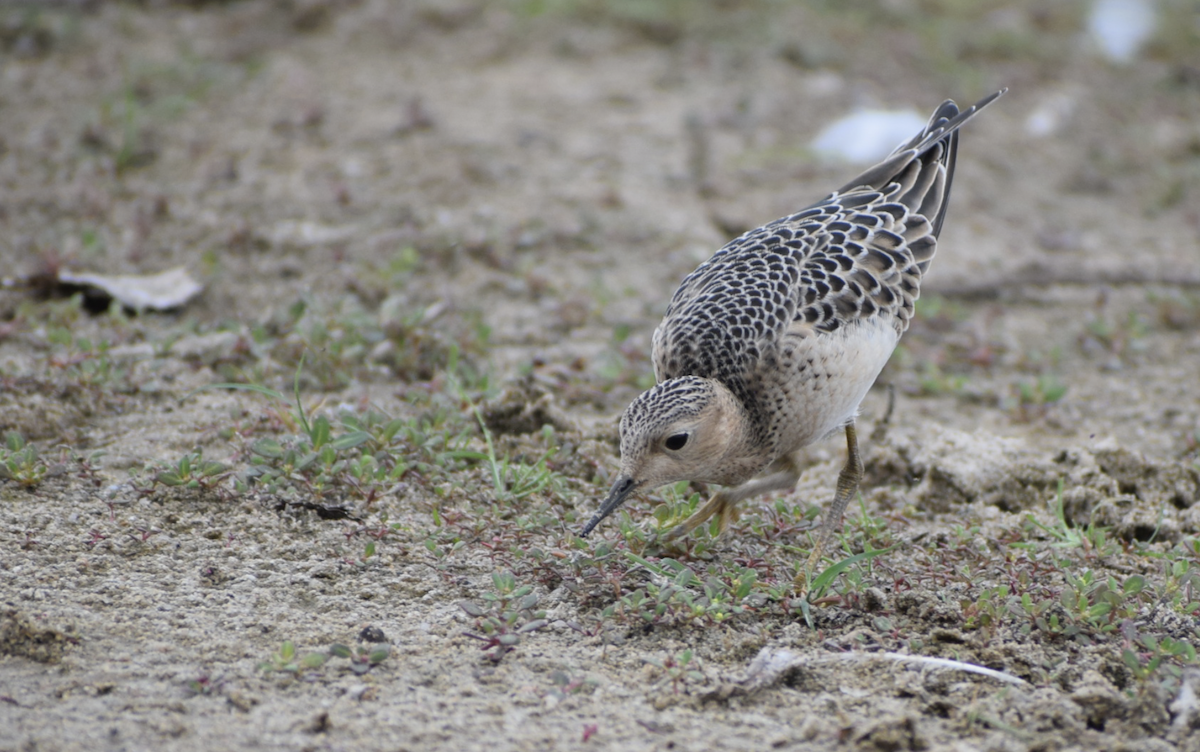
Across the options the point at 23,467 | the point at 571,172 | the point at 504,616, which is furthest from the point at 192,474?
the point at 571,172

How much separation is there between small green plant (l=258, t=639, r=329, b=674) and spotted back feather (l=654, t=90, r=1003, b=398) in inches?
73.7

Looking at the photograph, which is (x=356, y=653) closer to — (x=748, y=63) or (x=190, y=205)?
(x=190, y=205)

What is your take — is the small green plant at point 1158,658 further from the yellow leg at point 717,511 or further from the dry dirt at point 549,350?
the yellow leg at point 717,511

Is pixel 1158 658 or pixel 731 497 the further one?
pixel 731 497

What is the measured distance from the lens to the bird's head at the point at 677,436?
421cm

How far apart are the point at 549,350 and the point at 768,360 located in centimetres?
234

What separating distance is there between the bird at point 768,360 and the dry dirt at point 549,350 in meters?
0.32

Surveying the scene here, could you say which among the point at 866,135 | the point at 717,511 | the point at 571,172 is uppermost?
the point at 866,135

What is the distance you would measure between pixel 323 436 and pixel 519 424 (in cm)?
107

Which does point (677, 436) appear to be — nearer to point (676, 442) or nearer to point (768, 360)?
Result: point (676, 442)

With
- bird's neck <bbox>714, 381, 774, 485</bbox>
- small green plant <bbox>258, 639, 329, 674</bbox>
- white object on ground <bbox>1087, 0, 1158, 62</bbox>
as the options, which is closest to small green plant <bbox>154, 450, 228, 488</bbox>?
small green plant <bbox>258, 639, 329, 674</bbox>

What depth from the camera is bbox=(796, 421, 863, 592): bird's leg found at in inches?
169

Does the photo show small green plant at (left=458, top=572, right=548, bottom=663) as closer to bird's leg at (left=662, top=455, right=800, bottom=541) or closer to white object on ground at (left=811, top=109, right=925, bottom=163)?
bird's leg at (left=662, top=455, right=800, bottom=541)

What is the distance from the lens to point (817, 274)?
4.89m
